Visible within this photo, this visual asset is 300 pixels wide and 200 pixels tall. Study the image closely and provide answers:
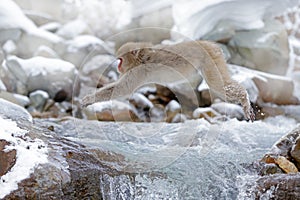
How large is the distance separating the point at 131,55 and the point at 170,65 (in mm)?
362

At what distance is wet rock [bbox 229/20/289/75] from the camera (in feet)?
33.3

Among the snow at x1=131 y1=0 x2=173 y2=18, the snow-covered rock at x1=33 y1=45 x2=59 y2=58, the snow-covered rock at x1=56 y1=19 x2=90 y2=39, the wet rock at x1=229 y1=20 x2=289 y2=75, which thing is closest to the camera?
the snow-covered rock at x1=33 y1=45 x2=59 y2=58

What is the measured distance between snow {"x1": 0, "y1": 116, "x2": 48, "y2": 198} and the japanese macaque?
3.04 ft

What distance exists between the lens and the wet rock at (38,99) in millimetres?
7789

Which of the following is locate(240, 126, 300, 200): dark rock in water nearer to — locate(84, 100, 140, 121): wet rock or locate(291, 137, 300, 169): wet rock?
locate(291, 137, 300, 169): wet rock

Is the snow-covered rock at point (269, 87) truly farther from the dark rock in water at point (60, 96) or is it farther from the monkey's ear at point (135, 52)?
the monkey's ear at point (135, 52)

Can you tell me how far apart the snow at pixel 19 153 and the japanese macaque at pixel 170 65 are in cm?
93

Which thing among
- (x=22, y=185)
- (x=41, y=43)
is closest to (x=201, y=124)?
(x=22, y=185)

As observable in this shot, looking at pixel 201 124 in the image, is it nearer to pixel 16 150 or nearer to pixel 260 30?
pixel 16 150

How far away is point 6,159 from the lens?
8.83ft

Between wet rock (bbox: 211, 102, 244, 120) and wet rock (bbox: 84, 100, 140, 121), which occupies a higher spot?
wet rock (bbox: 84, 100, 140, 121)

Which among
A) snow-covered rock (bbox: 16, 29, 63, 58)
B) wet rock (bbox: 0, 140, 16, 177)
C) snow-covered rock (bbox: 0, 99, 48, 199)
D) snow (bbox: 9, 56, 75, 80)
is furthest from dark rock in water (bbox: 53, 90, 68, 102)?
wet rock (bbox: 0, 140, 16, 177)

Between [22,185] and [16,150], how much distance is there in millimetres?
267

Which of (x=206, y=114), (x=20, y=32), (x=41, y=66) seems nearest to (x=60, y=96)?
(x=41, y=66)
